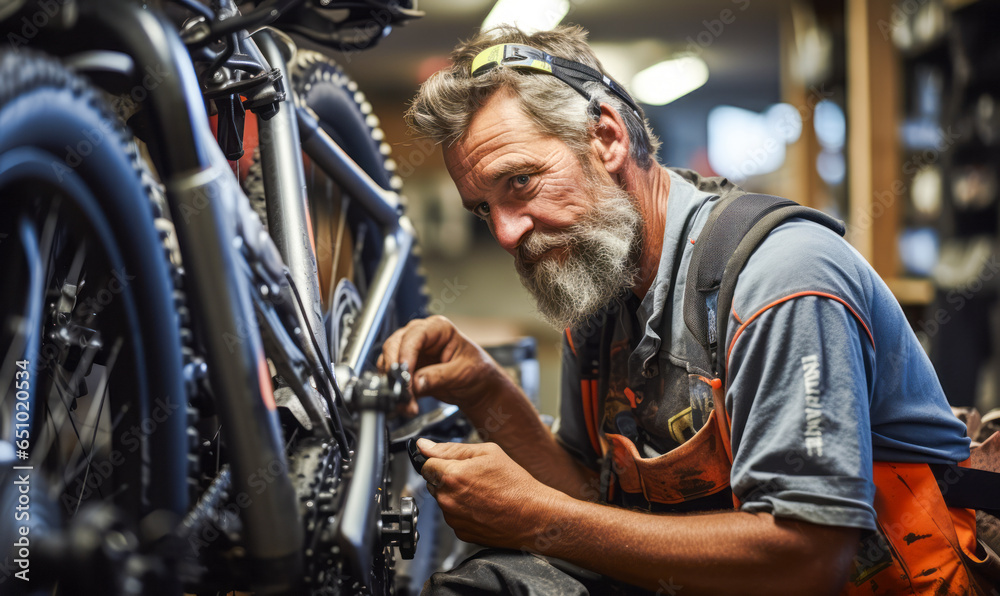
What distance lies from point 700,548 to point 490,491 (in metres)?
0.23

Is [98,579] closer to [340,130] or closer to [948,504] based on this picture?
[948,504]

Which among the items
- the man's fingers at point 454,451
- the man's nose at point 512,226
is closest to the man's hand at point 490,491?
the man's fingers at point 454,451

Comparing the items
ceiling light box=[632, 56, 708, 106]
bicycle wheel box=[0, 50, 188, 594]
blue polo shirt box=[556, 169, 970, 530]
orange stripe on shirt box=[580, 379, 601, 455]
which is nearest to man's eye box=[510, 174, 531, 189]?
blue polo shirt box=[556, 169, 970, 530]

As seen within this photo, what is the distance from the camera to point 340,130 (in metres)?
1.28

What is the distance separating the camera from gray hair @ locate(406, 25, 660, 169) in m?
0.96

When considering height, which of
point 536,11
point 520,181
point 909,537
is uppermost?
point 536,11

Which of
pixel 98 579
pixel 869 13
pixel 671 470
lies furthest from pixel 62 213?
pixel 869 13

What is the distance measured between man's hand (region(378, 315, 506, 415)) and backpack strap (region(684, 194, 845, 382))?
398mm

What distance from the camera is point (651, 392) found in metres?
0.95

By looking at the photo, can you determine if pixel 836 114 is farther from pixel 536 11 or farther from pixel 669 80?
pixel 669 80

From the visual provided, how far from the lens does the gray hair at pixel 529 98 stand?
96cm

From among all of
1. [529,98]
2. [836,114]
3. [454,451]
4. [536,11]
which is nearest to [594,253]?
[529,98]

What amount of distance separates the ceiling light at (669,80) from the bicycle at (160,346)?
15.1 ft

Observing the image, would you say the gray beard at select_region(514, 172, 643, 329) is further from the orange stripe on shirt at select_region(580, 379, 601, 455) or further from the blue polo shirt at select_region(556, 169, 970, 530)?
the orange stripe on shirt at select_region(580, 379, 601, 455)
